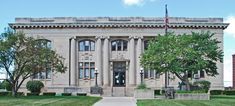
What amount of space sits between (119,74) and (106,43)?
4.64 metres

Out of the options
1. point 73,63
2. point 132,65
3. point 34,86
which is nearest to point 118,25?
point 132,65

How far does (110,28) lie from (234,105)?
35.4 meters

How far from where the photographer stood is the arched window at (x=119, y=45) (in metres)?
61.6

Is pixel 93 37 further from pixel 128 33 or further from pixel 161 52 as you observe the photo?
pixel 161 52

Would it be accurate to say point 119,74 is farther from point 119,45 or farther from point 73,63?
point 73,63

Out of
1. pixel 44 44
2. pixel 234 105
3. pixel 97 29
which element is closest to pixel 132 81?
pixel 97 29

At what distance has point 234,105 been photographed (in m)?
27.2

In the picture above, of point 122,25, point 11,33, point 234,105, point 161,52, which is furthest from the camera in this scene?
point 122,25

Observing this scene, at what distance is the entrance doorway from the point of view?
61594mm

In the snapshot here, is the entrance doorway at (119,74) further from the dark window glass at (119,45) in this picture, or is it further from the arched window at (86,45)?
the arched window at (86,45)

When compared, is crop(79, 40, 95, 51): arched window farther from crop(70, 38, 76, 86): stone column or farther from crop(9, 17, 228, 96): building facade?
crop(70, 38, 76, 86): stone column

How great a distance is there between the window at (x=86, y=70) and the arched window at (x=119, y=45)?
3.69 metres

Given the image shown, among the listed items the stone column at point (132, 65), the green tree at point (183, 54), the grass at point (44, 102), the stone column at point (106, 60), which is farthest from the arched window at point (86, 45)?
the grass at point (44, 102)

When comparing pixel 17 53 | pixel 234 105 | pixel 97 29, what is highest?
pixel 97 29
